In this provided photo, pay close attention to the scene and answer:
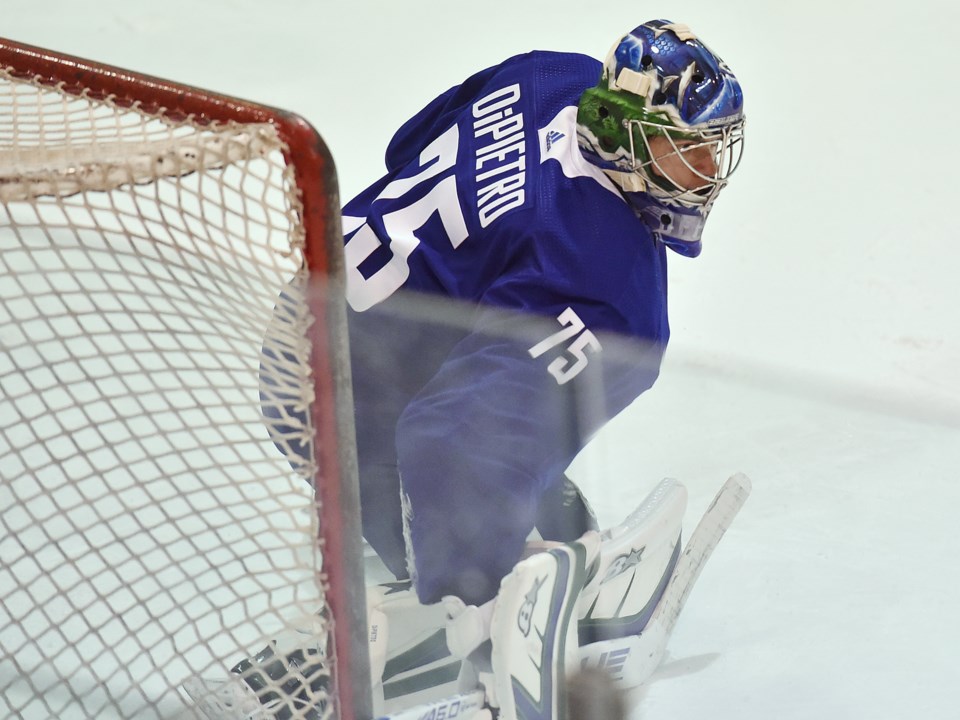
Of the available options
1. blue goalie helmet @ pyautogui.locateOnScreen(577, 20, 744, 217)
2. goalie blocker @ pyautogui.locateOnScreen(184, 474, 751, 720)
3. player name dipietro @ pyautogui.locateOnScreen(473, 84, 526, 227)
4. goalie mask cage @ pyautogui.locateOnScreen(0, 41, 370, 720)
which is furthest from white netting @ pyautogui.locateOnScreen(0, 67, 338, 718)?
blue goalie helmet @ pyautogui.locateOnScreen(577, 20, 744, 217)

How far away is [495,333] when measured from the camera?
1.59 metres

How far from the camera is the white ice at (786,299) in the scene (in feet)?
6.47

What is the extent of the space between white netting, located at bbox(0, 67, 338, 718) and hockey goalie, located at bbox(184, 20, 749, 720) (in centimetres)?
10

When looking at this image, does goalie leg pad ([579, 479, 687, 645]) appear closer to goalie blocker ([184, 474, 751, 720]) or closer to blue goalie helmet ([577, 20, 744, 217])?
goalie blocker ([184, 474, 751, 720])

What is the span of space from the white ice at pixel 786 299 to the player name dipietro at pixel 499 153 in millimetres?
721

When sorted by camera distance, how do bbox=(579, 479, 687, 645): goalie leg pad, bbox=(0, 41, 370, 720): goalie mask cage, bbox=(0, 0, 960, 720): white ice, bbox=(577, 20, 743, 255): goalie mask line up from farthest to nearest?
1. bbox=(0, 0, 960, 720): white ice
2. bbox=(579, 479, 687, 645): goalie leg pad
3. bbox=(577, 20, 743, 255): goalie mask
4. bbox=(0, 41, 370, 720): goalie mask cage

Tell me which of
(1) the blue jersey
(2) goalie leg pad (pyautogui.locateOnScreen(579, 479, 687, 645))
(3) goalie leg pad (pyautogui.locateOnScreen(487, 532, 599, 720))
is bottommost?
(2) goalie leg pad (pyautogui.locateOnScreen(579, 479, 687, 645))

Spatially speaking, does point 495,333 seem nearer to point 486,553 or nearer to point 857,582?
point 486,553

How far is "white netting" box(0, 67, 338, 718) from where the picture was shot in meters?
1.21

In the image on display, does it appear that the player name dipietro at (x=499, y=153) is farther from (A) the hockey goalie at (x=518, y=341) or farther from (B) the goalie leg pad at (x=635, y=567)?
(B) the goalie leg pad at (x=635, y=567)

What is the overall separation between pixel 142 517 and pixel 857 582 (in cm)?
110

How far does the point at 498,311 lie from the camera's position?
159 cm

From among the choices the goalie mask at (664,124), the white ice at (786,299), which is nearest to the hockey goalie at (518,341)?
the goalie mask at (664,124)

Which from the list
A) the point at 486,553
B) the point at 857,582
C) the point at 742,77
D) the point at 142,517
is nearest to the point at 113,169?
the point at 486,553
